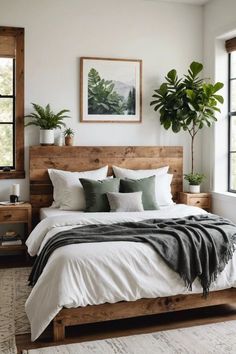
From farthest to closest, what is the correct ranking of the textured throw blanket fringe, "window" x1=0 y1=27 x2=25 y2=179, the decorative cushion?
1. "window" x1=0 y1=27 x2=25 y2=179
2. the decorative cushion
3. the textured throw blanket fringe

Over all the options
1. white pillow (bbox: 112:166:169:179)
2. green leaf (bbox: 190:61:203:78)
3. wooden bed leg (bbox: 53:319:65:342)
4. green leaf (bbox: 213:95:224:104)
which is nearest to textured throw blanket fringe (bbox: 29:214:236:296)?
wooden bed leg (bbox: 53:319:65:342)

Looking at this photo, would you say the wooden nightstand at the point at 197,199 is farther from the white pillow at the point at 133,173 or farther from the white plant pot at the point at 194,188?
the white pillow at the point at 133,173

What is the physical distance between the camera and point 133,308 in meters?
3.29

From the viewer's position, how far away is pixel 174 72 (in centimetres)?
557

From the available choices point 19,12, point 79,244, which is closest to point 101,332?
point 79,244

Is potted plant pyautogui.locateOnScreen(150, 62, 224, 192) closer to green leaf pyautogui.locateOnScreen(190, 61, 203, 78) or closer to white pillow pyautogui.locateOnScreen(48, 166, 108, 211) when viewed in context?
green leaf pyautogui.locateOnScreen(190, 61, 203, 78)

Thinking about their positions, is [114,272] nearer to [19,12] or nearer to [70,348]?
[70,348]

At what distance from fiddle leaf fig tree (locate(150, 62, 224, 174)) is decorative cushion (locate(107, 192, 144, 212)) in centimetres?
129

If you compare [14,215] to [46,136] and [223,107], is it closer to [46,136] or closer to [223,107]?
[46,136]

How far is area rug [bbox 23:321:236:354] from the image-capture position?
117 inches

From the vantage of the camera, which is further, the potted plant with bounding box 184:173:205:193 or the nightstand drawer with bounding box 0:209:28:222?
the potted plant with bounding box 184:173:205:193

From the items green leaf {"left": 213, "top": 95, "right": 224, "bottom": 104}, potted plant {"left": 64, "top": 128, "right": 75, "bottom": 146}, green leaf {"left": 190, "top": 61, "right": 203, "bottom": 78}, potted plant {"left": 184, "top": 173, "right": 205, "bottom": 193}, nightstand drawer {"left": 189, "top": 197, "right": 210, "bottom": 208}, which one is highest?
green leaf {"left": 190, "top": 61, "right": 203, "bottom": 78}

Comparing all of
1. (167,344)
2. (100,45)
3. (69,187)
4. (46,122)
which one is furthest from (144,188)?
(167,344)

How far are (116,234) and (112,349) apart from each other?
0.89 meters
